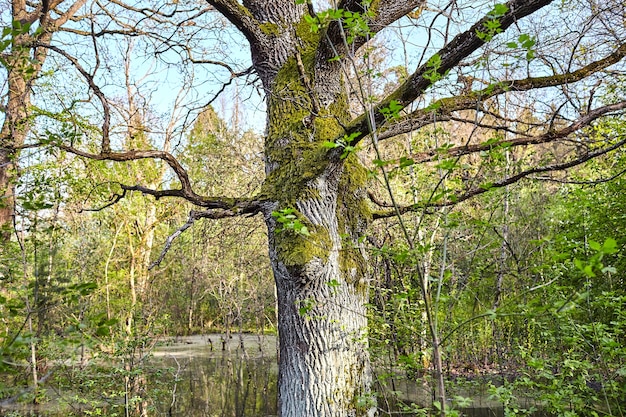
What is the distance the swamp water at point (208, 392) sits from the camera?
638 cm

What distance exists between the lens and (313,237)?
301 cm

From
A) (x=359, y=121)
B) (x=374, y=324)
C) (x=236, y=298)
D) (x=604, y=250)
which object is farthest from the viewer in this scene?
(x=236, y=298)

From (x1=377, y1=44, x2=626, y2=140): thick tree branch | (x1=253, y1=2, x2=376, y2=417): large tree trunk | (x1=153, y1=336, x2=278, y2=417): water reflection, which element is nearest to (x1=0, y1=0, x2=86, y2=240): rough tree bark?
(x1=253, y1=2, x2=376, y2=417): large tree trunk

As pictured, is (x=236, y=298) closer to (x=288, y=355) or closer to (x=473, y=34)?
(x=288, y=355)

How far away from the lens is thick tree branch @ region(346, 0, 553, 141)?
2.10 meters

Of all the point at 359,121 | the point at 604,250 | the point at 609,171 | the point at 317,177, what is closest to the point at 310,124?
the point at 317,177

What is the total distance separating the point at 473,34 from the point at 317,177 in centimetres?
125

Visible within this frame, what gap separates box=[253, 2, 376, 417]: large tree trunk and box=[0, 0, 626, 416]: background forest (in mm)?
250

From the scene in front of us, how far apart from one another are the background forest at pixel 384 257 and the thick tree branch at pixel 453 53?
298mm

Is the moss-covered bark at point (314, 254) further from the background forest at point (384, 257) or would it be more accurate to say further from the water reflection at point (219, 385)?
the water reflection at point (219, 385)

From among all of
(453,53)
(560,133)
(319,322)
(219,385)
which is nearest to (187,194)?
(319,322)

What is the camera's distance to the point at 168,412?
785 centimetres

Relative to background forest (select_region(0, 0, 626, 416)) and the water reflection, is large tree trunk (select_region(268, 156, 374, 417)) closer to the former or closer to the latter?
background forest (select_region(0, 0, 626, 416))

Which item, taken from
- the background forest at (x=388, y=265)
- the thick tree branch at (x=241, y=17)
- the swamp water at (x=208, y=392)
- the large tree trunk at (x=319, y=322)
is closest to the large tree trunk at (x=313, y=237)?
the large tree trunk at (x=319, y=322)
